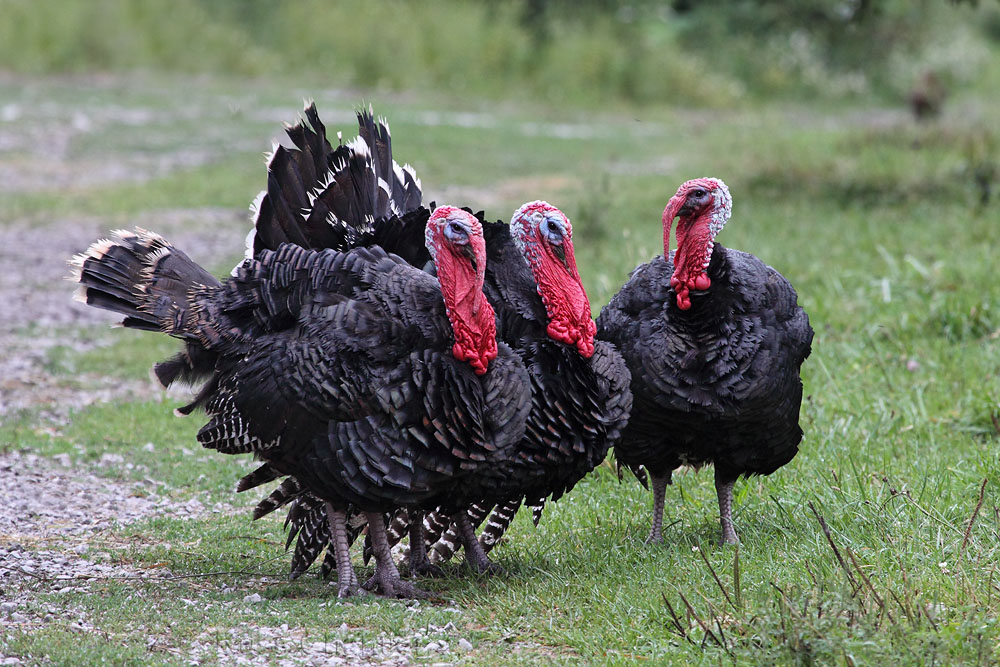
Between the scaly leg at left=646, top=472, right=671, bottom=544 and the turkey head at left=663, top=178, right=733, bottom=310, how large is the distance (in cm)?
77

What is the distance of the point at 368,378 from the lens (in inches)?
173

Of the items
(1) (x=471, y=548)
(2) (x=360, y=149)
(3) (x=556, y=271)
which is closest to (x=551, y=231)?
(3) (x=556, y=271)

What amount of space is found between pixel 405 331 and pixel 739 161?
10.1m

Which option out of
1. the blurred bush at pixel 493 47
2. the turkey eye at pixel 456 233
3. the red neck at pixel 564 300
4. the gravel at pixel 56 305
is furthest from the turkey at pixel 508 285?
the blurred bush at pixel 493 47

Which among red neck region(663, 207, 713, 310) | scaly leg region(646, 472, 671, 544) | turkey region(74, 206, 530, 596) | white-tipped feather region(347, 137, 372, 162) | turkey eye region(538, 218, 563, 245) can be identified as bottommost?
scaly leg region(646, 472, 671, 544)

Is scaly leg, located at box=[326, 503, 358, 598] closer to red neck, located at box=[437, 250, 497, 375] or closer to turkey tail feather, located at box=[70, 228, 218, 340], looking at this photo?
red neck, located at box=[437, 250, 497, 375]

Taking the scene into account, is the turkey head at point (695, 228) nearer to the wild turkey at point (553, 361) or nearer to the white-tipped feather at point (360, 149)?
the wild turkey at point (553, 361)

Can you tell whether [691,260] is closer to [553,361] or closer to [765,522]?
[553,361]

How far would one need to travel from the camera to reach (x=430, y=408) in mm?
4328

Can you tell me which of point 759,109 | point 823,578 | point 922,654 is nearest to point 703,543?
point 823,578

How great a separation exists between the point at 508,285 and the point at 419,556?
1.23m

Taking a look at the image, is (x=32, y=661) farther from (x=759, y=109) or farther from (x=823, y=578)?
(x=759, y=109)

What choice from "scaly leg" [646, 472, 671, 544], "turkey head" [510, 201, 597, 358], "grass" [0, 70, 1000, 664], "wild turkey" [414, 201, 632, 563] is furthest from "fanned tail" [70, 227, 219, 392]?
"scaly leg" [646, 472, 671, 544]

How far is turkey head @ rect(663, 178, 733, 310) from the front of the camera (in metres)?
4.76
